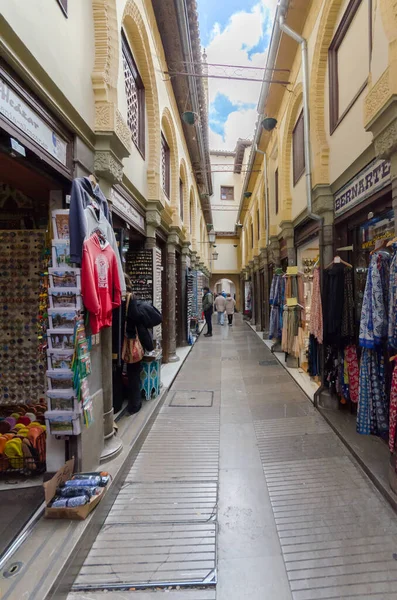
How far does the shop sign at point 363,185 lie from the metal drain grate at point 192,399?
338 cm

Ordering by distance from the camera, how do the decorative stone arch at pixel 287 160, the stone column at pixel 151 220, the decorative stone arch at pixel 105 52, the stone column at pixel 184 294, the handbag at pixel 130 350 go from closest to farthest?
the decorative stone arch at pixel 105 52 → the handbag at pixel 130 350 → the stone column at pixel 151 220 → the decorative stone arch at pixel 287 160 → the stone column at pixel 184 294

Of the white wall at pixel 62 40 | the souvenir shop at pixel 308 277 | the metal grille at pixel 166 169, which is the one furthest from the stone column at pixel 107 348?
the metal grille at pixel 166 169

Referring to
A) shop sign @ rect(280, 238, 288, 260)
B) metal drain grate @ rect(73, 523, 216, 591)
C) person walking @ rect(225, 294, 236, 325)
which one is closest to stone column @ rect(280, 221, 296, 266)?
shop sign @ rect(280, 238, 288, 260)

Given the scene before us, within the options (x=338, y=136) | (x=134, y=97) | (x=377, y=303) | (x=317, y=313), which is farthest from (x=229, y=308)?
(x=377, y=303)

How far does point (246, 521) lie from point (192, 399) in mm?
2619

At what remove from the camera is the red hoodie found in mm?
2289

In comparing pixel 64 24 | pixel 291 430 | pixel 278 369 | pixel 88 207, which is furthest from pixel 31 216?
pixel 278 369

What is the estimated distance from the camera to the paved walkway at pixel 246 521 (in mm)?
1773

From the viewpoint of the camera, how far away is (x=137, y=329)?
402 cm

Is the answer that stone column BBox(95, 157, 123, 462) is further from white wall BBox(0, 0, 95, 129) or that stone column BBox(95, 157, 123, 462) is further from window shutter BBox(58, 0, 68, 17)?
window shutter BBox(58, 0, 68, 17)

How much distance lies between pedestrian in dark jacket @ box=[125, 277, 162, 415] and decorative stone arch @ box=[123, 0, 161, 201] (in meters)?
2.18

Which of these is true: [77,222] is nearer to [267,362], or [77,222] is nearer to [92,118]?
[92,118]

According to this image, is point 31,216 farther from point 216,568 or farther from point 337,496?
point 337,496

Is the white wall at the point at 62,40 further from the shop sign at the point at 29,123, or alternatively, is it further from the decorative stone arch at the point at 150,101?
the decorative stone arch at the point at 150,101
